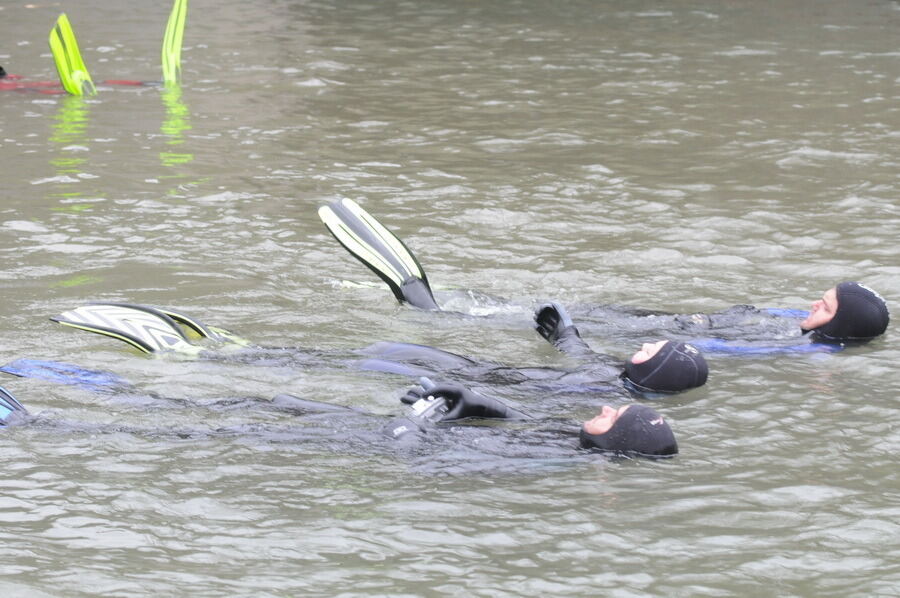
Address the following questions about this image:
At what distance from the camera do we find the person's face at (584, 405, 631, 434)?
5.60 metres

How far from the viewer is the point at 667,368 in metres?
6.34

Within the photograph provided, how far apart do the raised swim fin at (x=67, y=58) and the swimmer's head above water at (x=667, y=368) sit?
9327 mm

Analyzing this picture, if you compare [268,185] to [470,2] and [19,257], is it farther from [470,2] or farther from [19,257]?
[470,2]

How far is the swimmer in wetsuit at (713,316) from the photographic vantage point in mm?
7043

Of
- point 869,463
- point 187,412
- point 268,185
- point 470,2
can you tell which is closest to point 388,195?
point 268,185

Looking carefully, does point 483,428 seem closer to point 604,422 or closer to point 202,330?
point 604,422

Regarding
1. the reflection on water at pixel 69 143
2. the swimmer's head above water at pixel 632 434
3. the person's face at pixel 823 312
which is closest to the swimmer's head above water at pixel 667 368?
the swimmer's head above water at pixel 632 434

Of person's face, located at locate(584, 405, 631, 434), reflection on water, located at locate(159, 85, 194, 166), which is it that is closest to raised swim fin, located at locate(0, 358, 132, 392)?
person's face, located at locate(584, 405, 631, 434)

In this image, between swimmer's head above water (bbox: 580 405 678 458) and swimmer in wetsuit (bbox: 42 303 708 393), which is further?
swimmer in wetsuit (bbox: 42 303 708 393)

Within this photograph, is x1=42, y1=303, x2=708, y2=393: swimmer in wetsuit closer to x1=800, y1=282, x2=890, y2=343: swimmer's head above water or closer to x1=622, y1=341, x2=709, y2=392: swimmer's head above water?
x1=622, y1=341, x2=709, y2=392: swimmer's head above water

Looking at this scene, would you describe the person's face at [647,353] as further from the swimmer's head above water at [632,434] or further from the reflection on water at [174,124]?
the reflection on water at [174,124]

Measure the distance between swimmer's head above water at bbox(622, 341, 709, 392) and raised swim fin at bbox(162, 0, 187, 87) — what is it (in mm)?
9488

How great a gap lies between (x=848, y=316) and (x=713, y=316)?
2.53 feet

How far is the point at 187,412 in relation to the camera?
6043 mm
